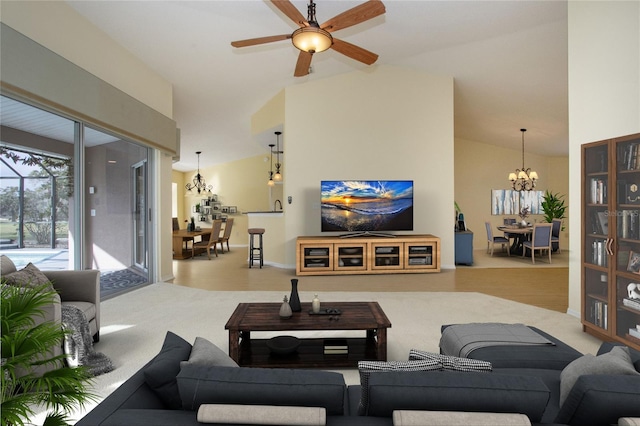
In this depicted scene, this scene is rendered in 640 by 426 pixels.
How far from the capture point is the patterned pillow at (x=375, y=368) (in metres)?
1.23

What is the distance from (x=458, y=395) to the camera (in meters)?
1.12

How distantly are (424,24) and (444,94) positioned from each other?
2.20 meters

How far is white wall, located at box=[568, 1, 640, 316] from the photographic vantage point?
329 cm

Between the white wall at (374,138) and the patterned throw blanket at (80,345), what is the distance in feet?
14.7

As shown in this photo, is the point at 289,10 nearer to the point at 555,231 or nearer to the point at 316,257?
the point at 316,257

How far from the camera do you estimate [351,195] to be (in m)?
6.84

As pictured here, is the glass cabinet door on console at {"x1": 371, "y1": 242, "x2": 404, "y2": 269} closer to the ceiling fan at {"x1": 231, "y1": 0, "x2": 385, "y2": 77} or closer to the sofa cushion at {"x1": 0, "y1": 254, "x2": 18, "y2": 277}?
the ceiling fan at {"x1": 231, "y1": 0, "x2": 385, "y2": 77}

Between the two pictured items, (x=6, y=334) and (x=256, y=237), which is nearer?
(x=6, y=334)

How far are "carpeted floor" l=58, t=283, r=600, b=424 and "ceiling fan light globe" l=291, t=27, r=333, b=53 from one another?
2701mm

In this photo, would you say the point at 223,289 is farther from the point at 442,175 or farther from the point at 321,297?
the point at 442,175

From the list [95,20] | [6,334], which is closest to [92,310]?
[6,334]

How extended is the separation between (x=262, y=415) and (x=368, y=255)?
18.5 feet

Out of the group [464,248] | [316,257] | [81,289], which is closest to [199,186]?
[316,257]

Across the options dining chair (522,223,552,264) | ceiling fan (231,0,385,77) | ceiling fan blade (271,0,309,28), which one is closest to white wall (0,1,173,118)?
ceiling fan (231,0,385,77)
